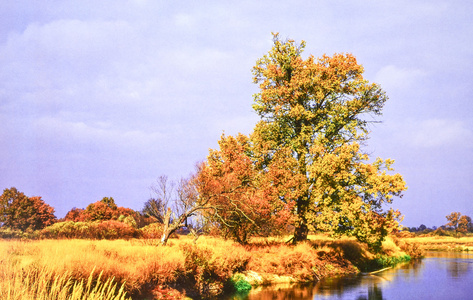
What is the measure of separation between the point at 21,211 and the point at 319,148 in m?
48.7

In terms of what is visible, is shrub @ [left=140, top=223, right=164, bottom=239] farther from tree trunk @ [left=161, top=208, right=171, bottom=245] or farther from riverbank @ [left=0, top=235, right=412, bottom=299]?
riverbank @ [left=0, top=235, right=412, bottom=299]

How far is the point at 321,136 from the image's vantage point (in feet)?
95.5

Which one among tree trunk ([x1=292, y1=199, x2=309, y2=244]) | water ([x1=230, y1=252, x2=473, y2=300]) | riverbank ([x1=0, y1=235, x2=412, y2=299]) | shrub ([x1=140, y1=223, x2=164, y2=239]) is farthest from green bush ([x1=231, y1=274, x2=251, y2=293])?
tree trunk ([x1=292, y1=199, x2=309, y2=244])

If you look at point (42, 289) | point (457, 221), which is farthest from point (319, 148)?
point (457, 221)

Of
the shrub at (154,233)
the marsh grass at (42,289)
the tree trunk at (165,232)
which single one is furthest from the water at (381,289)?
the marsh grass at (42,289)

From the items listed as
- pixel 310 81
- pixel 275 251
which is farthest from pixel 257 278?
pixel 310 81

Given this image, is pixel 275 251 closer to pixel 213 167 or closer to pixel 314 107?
pixel 213 167

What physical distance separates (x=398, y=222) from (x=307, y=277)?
26.4 ft

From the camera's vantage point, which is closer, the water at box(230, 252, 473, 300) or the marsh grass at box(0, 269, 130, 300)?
the marsh grass at box(0, 269, 130, 300)

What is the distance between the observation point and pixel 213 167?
99.9 ft

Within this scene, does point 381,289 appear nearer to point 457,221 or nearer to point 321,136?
point 321,136

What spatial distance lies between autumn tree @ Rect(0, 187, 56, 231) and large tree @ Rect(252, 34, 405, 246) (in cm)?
4171

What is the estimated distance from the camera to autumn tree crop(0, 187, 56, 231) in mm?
55188

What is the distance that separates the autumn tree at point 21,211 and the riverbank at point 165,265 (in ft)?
138
